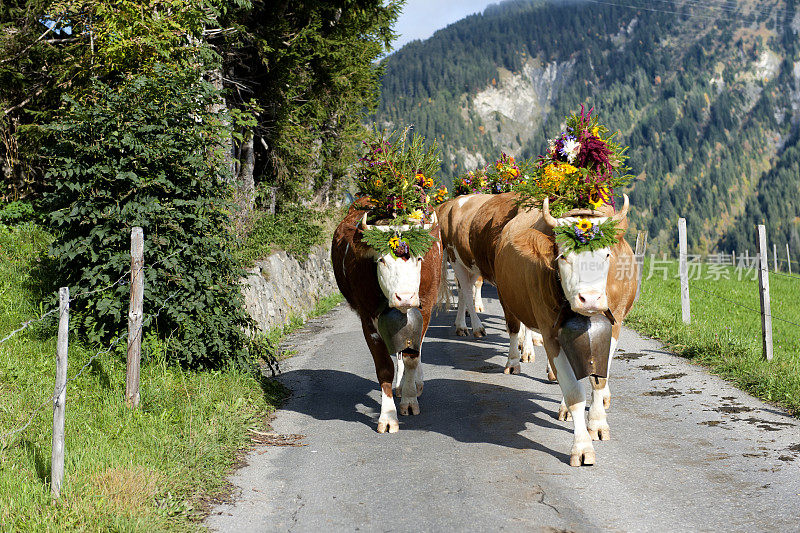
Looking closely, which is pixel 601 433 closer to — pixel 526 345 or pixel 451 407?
pixel 451 407

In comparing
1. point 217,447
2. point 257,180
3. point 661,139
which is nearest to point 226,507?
point 217,447

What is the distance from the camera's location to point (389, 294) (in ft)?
22.4

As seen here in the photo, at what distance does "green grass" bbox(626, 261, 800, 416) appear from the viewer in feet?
27.3

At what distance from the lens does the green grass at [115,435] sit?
4.73m

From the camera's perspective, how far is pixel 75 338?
8.24m

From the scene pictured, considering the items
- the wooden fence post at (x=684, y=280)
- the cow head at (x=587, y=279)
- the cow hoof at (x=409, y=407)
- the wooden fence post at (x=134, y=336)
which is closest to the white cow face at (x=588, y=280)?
the cow head at (x=587, y=279)

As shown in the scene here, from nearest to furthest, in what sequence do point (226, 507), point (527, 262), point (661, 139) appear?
point (226, 507) → point (527, 262) → point (661, 139)

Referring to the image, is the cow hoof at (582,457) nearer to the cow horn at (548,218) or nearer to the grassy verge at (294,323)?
the cow horn at (548,218)

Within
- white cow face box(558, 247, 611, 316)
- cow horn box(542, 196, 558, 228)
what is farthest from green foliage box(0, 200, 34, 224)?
white cow face box(558, 247, 611, 316)

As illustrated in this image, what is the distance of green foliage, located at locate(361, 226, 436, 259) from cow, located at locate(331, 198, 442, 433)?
2.6 inches

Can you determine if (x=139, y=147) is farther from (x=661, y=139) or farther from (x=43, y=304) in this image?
(x=661, y=139)

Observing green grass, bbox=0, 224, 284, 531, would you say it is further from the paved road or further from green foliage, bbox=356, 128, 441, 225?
green foliage, bbox=356, 128, 441, 225

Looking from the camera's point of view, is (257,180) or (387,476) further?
(257,180)

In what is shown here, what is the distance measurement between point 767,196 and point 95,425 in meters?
167
